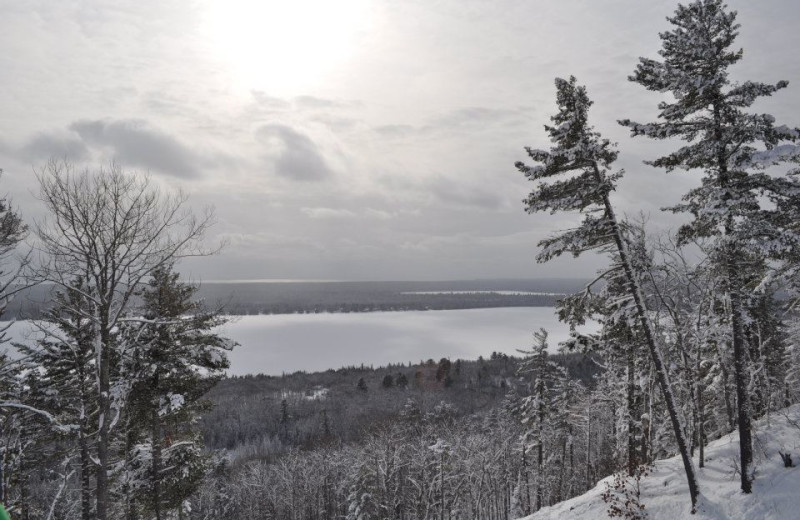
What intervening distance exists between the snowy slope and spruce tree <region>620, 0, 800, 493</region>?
65 cm

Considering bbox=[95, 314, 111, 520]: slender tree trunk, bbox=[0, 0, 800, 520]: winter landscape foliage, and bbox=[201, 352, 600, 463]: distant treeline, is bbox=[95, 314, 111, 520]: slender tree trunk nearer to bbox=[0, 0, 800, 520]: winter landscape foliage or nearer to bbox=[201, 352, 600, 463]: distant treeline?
bbox=[0, 0, 800, 520]: winter landscape foliage

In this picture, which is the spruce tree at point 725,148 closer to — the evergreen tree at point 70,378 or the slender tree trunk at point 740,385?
the slender tree trunk at point 740,385

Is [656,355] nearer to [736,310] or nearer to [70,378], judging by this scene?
[736,310]

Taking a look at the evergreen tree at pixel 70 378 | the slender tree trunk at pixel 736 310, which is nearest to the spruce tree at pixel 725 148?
the slender tree trunk at pixel 736 310

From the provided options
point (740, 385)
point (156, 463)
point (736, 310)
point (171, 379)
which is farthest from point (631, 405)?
point (156, 463)

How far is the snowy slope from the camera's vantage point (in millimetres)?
11664

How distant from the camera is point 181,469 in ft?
49.5

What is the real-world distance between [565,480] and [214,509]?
139 ft

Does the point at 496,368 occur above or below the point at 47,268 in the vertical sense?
below

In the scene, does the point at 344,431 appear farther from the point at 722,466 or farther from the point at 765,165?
the point at 765,165

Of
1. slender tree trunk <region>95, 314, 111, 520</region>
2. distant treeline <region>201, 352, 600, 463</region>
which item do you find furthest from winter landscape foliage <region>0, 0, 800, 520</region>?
Answer: distant treeline <region>201, 352, 600, 463</region>

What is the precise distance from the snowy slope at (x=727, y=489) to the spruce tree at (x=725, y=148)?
2.14ft

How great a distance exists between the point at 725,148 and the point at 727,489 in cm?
986

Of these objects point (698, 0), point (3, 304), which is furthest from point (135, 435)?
point (698, 0)
